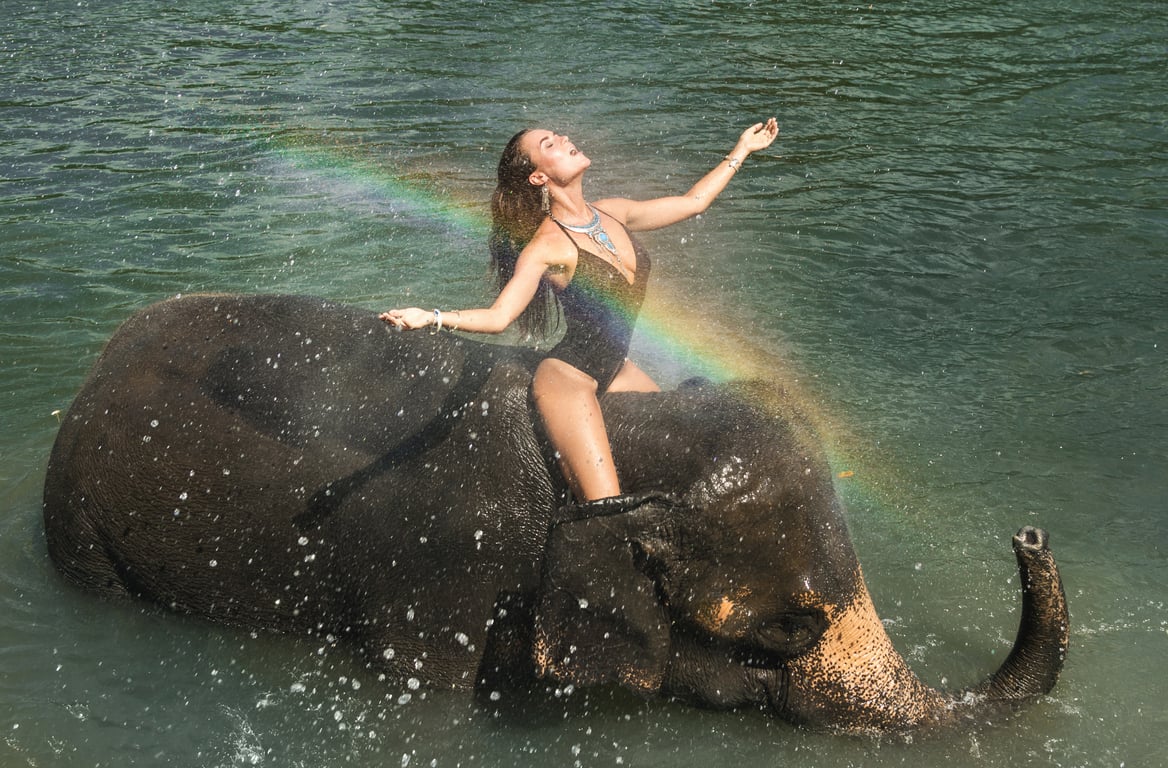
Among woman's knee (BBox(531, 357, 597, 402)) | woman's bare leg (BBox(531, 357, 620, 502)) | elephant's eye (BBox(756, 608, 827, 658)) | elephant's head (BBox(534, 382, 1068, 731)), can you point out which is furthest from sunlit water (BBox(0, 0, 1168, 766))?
woman's knee (BBox(531, 357, 597, 402))

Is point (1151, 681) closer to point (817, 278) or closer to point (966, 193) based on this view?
point (817, 278)

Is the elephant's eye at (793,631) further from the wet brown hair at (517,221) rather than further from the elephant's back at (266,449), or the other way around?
the wet brown hair at (517,221)

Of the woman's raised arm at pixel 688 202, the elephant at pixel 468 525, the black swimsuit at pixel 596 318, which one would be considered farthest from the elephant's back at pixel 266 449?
the woman's raised arm at pixel 688 202

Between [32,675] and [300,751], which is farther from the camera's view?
[32,675]

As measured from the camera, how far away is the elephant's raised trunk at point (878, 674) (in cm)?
405

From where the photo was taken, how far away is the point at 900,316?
27.1ft

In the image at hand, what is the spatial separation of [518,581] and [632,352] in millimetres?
3338

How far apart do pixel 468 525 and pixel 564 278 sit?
1083mm

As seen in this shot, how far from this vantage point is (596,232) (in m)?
4.97

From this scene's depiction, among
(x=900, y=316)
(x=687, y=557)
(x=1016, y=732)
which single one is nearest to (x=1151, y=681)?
(x=1016, y=732)

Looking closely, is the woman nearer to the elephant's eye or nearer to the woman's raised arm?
the woman's raised arm

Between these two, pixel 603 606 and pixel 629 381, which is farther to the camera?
pixel 629 381

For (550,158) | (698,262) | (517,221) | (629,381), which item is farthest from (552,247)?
(698,262)

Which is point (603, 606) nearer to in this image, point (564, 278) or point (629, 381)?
point (629, 381)
